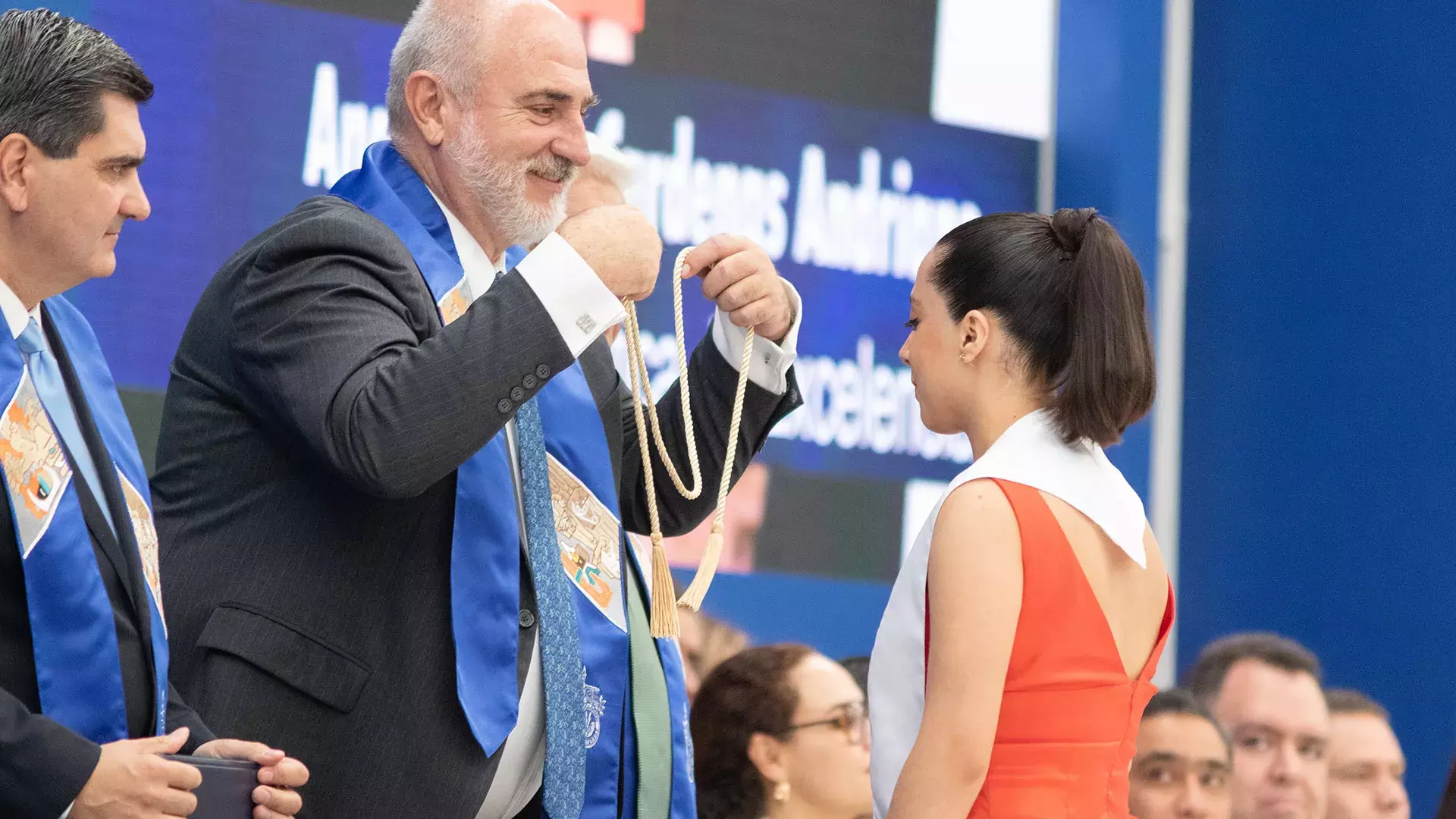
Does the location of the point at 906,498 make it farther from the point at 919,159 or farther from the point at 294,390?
the point at 294,390

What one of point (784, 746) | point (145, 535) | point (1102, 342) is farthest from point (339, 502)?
point (784, 746)

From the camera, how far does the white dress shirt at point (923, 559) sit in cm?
186

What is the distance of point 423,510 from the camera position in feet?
6.07

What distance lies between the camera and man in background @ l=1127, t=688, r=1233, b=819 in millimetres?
3297

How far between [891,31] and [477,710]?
3.25 meters

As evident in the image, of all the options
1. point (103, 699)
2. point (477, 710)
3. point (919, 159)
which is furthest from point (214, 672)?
point (919, 159)

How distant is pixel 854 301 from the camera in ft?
14.9

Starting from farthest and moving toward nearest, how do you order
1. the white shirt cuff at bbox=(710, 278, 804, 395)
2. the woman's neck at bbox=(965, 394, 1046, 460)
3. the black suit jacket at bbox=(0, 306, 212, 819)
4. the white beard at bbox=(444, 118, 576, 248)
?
the white shirt cuff at bbox=(710, 278, 804, 395), the white beard at bbox=(444, 118, 576, 248), the woman's neck at bbox=(965, 394, 1046, 460), the black suit jacket at bbox=(0, 306, 212, 819)

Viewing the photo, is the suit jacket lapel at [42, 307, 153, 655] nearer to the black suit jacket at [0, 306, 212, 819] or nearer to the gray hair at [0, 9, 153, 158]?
the black suit jacket at [0, 306, 212, 819]

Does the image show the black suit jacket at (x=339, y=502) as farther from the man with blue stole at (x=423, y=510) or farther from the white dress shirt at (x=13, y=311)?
the white dress shirt at (x=13, y=311)

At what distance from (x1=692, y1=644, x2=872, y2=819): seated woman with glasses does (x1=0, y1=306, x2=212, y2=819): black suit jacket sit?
4.68 feet

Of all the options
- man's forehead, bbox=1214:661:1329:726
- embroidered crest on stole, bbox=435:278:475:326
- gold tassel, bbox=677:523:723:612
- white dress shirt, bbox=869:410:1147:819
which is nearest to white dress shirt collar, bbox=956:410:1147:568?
white dress shirt, bbox=869:410:1147:819

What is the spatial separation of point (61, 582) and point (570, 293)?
1.82ft

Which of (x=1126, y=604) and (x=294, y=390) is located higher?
(x=294, y=390)
